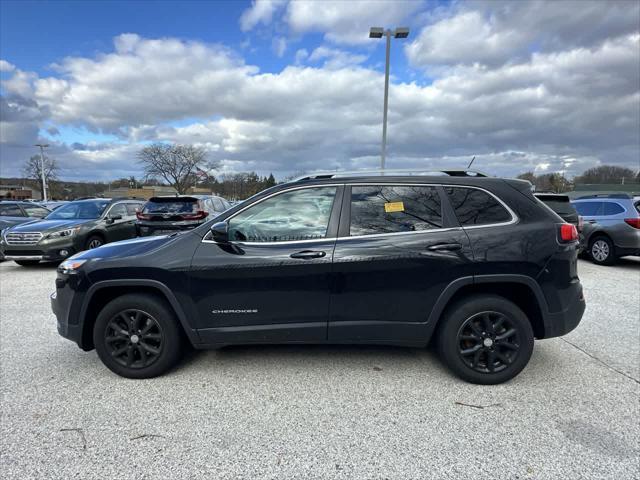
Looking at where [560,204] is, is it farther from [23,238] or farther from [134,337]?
[23,238]

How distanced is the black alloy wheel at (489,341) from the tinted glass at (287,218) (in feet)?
4.83

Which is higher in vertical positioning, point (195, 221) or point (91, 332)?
point (195, 221)

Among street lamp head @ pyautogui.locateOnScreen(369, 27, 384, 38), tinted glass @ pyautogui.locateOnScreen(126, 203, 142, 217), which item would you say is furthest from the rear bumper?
street lamp head @ pyautogui.locateOnScreen(369, 27, 384, 38)

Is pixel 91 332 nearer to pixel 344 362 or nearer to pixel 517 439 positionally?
pixel 344 362

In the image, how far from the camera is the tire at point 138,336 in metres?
3.06

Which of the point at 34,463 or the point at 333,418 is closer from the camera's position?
the point at 34,463

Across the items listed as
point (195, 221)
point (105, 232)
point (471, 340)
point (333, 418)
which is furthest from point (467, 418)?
point (105, 232)

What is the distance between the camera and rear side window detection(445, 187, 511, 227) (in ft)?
9.89

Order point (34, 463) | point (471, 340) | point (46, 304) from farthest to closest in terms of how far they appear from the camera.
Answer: point (46, 304)
point (471, 340)
point (34, 463)

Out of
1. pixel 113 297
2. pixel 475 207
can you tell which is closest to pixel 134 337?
pixel 113 297

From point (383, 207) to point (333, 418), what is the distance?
169 cm

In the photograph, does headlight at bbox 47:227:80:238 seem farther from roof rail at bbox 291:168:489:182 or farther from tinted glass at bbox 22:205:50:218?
roof rail at bbox 291:168:489:182

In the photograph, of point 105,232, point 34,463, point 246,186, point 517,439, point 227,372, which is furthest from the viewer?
point 246,186

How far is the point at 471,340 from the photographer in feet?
9.99
